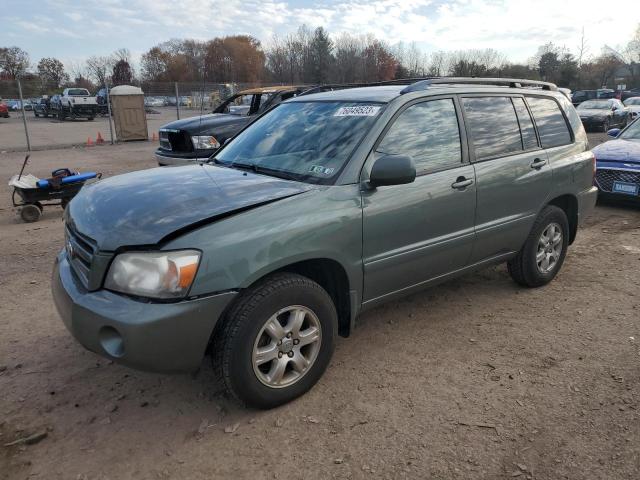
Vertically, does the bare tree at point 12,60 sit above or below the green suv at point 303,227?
above

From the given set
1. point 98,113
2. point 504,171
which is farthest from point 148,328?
point 98,113

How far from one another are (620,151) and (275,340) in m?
7.41

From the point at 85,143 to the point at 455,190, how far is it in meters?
18.5

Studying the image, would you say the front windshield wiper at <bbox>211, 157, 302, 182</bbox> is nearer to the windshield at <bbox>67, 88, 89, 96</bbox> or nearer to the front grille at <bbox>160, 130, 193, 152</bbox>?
the front grille at <bbox>160, 130, 193, 152</bbox>

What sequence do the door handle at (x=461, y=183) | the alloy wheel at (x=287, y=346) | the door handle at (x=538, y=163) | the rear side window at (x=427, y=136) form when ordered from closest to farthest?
the alloy wheel at (x=287, y=346)
the rear side window at (x=427, y=136)
the door handle at (x=461, y=183)
the door handle at (x=538, y=163)

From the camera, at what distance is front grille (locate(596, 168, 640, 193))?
7.61 metres

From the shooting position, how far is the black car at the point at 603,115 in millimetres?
21203

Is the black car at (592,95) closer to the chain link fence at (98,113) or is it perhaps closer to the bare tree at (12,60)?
the chain link fence at (98,113)

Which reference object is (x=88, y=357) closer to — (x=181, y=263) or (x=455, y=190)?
(x=181, y=263)

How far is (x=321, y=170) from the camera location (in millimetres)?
3262

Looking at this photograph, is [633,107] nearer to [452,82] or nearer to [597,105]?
[597,105]

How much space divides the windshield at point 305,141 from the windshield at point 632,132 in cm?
721

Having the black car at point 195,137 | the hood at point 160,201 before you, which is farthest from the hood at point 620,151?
the hood at point 160,201

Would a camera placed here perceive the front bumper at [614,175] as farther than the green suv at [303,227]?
Yes
